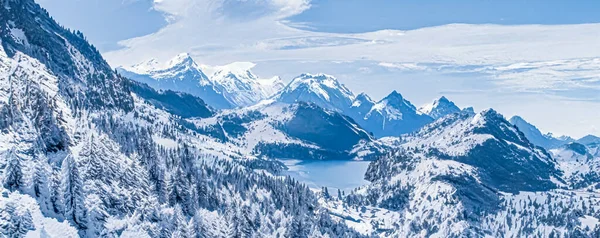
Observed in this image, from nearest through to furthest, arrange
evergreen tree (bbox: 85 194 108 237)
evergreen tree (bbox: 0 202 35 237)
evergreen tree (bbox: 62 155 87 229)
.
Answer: evergreen tree (bbox: 0 202 35 237)
evergreen tree (bbox: 62 155 87 229)
evergreen tree (bbox: 85 194 108 237)

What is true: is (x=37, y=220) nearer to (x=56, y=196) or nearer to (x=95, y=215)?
(x=56, y=196)

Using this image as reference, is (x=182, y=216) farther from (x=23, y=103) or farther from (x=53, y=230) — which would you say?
(x=23, y=103)

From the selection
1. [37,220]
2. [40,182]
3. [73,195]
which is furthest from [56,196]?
[37,220]

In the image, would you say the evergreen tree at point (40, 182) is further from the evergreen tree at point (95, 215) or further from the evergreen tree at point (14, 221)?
the evergreen tree at point (95, 215)

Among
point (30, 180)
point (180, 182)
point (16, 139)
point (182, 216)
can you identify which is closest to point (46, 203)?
point (30, 180)

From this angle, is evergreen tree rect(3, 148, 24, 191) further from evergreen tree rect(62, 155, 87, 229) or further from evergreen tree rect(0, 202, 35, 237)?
evergreen tree rect(62, 155, 87, 229)

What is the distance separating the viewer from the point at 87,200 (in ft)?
465

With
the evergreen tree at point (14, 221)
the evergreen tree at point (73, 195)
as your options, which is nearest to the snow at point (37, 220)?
the evergreen tree at point (14, 221)

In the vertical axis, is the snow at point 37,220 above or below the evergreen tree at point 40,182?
below

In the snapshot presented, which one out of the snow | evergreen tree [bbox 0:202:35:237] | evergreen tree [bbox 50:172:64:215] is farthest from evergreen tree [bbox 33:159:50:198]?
evergreen tree [bbox 0:202:35:237]

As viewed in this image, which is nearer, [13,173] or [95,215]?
[13,173]

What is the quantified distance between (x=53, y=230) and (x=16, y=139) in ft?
116

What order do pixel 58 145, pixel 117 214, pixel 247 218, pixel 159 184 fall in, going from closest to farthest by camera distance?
1. pixel 117 214
2. pixel 58 145
3. pixel 159 184
4. pixel 247 218

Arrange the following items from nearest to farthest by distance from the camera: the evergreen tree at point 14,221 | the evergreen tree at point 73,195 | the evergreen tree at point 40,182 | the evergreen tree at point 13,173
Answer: the evergreen tree at point 14,221
the evergreen tree at point 13,173
the evergreen tree at point 40,182
the evergreen tree at point 73,195
